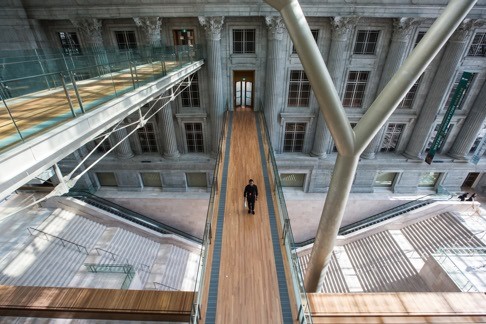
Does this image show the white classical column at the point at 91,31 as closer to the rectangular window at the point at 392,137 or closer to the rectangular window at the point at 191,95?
the rectangular window at the point at 191,95

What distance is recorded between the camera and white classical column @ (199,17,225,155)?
1449cm

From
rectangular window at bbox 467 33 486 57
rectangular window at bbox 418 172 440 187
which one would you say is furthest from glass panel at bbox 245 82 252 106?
rectangular window at bbox 418 172 440 187

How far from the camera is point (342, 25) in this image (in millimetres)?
14344

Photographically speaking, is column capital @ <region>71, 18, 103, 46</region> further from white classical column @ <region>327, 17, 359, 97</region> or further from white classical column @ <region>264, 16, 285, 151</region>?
white classical column @ <region>327, 17, 359, 97</region>

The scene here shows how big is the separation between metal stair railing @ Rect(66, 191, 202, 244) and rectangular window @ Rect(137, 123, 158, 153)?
191 inches

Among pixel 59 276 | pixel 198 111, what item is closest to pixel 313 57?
pixel 198 111

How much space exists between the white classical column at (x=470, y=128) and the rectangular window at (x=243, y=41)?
16.2 metres

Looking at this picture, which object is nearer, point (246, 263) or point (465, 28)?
point (246, 263)

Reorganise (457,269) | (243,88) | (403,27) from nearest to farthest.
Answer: (457,269) < (403,27) < (243,88)

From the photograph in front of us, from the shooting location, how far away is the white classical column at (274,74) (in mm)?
14508

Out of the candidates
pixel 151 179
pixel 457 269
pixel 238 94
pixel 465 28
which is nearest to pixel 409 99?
pixel 465 28

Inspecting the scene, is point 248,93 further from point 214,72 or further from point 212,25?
point 212,25

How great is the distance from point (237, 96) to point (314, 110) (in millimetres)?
5837

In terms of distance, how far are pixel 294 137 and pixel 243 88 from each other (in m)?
5.38
